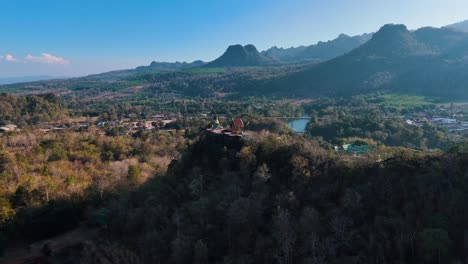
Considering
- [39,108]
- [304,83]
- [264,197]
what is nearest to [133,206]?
[264,197]

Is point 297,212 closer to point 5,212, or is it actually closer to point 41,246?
point 41,246

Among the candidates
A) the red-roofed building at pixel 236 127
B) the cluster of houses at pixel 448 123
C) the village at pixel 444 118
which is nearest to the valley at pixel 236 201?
the red-roofed building at pixel 236 127

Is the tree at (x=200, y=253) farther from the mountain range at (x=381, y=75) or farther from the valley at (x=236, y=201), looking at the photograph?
the mountain range at (x=381, y=75)

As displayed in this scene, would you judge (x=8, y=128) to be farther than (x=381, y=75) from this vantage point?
No

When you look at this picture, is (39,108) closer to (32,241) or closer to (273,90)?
(32,241)

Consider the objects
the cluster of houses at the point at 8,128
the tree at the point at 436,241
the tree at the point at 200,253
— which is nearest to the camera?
the tree at the point at 436,241

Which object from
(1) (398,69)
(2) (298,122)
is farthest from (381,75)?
(2) (298,122)
